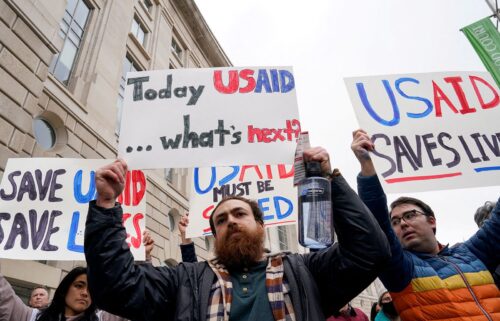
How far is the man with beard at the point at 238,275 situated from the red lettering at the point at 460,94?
193cm

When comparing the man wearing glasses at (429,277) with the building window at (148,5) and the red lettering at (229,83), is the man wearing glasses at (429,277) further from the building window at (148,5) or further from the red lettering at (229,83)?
the building window at (148,5)

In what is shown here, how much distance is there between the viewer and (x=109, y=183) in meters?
1.54

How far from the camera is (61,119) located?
291 inches

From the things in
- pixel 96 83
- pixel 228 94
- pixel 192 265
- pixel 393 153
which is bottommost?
pixel 192 265

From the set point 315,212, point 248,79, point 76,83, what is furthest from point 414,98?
point 76,83

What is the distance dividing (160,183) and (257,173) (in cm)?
762

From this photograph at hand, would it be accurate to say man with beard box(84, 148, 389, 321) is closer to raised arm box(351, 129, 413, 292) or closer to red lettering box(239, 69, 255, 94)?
raised arm box(351, 129, 413, 292)

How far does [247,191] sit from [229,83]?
182cm

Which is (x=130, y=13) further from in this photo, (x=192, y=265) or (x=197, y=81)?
(x=192, y=265)

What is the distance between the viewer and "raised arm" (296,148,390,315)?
1437 millimetres

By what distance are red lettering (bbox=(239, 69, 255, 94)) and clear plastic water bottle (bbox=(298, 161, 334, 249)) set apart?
1.24 metres

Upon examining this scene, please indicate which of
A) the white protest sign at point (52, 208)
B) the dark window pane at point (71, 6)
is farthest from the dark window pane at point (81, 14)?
the white protest sign at point (52, 208)

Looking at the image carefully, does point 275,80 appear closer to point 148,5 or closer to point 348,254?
point 348,254

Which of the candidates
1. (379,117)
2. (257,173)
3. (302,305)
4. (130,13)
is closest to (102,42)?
(130,13)
